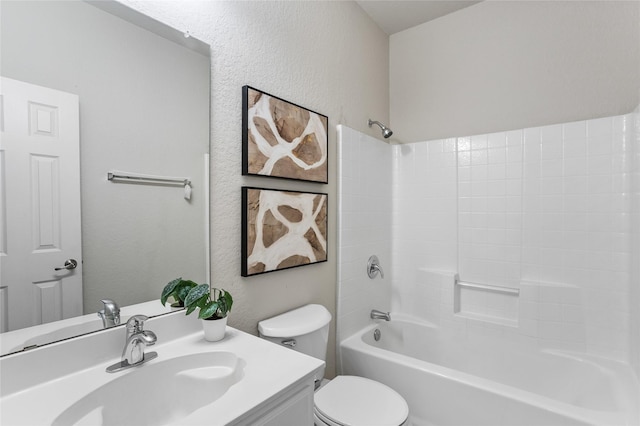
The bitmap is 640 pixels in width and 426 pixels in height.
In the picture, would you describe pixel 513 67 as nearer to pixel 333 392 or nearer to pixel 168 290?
pixel 333 392

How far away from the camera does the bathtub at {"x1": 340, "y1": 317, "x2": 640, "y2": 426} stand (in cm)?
142

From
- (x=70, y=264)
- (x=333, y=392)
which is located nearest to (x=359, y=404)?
(x=333, y=392)

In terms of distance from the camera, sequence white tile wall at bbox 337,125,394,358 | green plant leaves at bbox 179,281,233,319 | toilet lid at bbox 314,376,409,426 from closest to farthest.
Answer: green plant leaves at bbox 179,281,233,319 → toilet lid at bbox 314,376,409,426 → white tile wall at bbox 337,125,394,358

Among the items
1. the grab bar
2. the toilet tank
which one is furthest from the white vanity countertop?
the grab bar

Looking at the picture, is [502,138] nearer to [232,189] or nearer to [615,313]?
[615,313]

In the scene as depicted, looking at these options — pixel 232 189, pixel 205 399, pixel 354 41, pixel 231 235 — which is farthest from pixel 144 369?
pixel 354 41

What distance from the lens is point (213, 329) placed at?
3.86ft

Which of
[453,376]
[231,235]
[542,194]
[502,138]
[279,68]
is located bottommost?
[453,376]

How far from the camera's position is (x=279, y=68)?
1679mm

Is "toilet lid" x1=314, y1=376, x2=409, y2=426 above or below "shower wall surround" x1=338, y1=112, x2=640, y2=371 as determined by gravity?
below

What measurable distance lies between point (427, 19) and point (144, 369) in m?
2.79

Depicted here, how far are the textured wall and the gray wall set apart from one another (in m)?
0.10

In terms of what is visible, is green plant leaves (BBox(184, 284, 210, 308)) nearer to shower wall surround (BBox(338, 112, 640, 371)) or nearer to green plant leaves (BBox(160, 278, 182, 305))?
green plant leaves (BBox(160, 278, 182, 305))

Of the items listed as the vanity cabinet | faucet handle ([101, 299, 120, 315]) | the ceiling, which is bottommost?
the vanity cabinet
